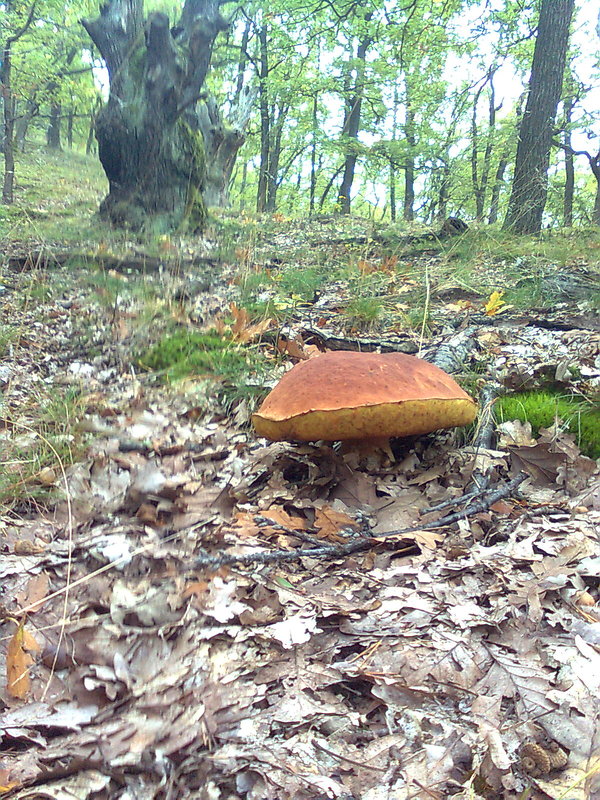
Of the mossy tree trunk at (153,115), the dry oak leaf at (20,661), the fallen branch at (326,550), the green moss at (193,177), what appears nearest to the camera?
the dry oak leaf at (20,661)

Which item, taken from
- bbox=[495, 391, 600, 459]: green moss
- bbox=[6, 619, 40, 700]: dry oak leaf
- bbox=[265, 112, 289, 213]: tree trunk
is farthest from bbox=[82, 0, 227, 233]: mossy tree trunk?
bbox=[265, 112, 289, 213]: tree trunk

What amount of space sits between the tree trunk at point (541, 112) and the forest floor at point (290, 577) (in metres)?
2.92

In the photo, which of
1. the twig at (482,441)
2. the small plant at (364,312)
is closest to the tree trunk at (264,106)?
the small plant at (364,312)

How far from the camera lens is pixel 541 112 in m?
6.45

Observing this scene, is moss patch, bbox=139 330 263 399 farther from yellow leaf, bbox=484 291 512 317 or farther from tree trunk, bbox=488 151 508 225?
tree trunk, bbox=488 151 508 225

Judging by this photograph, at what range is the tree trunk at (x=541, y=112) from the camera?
20.8 ft

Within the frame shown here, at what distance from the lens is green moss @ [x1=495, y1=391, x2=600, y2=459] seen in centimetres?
219

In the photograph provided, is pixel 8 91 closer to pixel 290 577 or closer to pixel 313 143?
pixel 313 143

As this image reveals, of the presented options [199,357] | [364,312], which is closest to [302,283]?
[364,312]

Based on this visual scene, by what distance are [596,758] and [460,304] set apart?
12.3 feet

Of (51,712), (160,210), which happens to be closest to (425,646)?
(51,712)

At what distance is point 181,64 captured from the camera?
6887mm

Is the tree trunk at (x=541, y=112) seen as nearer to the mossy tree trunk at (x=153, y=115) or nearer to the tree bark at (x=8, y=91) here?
the mossy tree trunk at (x=153, y=115)

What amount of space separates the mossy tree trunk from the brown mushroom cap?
5760mm
